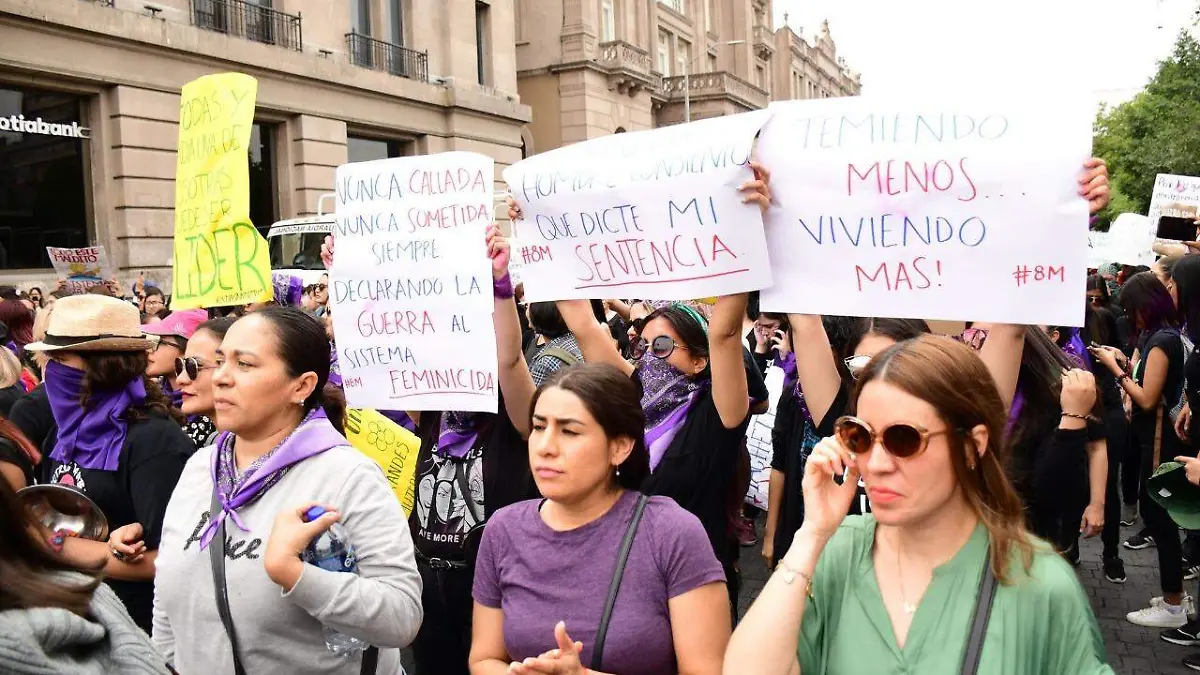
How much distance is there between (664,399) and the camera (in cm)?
369

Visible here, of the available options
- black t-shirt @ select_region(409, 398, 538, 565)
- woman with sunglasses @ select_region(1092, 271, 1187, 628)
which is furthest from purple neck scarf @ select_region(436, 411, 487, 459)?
woman with sunglasses @ select_region(1092, 271, 1187, 628)

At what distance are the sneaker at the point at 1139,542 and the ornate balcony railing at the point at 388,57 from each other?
17.7 metres

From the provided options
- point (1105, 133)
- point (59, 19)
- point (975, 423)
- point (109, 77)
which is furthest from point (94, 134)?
point (1105, 133)

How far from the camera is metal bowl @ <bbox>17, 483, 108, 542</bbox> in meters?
2.24

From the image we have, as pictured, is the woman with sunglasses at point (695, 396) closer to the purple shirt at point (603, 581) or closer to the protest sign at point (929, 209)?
the protest sign at point (929, 209)

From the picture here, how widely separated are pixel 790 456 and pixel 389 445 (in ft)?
5.87

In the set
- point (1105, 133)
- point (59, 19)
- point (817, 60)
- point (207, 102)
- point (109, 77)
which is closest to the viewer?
point (207, 102)

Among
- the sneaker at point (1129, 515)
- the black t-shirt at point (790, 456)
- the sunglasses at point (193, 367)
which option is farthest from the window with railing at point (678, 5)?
the sunglasses at point (193, 367)

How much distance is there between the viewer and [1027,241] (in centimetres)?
270

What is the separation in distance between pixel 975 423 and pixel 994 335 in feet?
3.30

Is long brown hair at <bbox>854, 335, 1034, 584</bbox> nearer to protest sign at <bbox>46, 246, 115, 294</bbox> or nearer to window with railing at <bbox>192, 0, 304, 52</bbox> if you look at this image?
protest sign at <bbox>46, 246, 115, 294</bbox>

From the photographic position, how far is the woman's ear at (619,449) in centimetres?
260

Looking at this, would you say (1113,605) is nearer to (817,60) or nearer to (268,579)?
→ (268,579)

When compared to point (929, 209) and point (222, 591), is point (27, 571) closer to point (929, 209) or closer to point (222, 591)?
point (222, 591)
